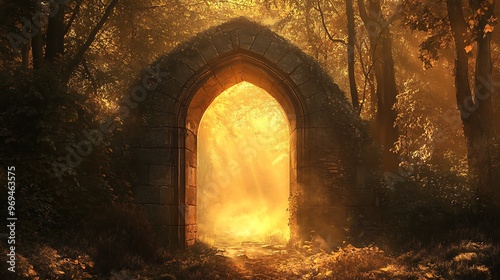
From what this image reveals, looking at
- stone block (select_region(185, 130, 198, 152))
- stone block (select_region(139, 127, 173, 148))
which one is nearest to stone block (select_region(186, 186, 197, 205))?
stone block (select_region(185, 130, 198, 152))

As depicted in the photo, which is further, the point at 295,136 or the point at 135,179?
the point at 295,136

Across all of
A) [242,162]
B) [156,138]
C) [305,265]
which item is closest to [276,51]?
[156,138]

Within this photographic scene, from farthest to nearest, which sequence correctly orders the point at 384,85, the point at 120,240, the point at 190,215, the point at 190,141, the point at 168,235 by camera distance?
the point at 384,85 → the point at 190,141 → the point at 190,215 → the point at 168,235 → the point at 120,240

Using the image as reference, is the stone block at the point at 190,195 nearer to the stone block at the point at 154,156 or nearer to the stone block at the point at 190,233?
the stone block at the point at 190,233

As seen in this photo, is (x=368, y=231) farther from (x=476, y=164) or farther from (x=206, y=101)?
(x=206, y=101)

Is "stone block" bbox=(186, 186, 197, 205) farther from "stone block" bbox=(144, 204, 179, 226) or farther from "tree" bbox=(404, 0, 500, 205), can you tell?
"tree" bbox=(404, 0, 500, 205)

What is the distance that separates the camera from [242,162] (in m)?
39.3

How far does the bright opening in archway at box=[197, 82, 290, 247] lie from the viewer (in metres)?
26.6

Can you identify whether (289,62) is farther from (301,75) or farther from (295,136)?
(295,136)

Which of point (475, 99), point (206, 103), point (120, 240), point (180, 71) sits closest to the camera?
point (120, 240)

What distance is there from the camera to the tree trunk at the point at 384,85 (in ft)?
41.8

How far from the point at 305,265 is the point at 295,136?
3.67 metres

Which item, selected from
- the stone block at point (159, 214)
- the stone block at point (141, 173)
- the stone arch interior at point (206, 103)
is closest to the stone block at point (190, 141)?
the stone arch interior at point (206, 103)

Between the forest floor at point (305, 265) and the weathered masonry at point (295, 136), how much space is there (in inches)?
42.6
